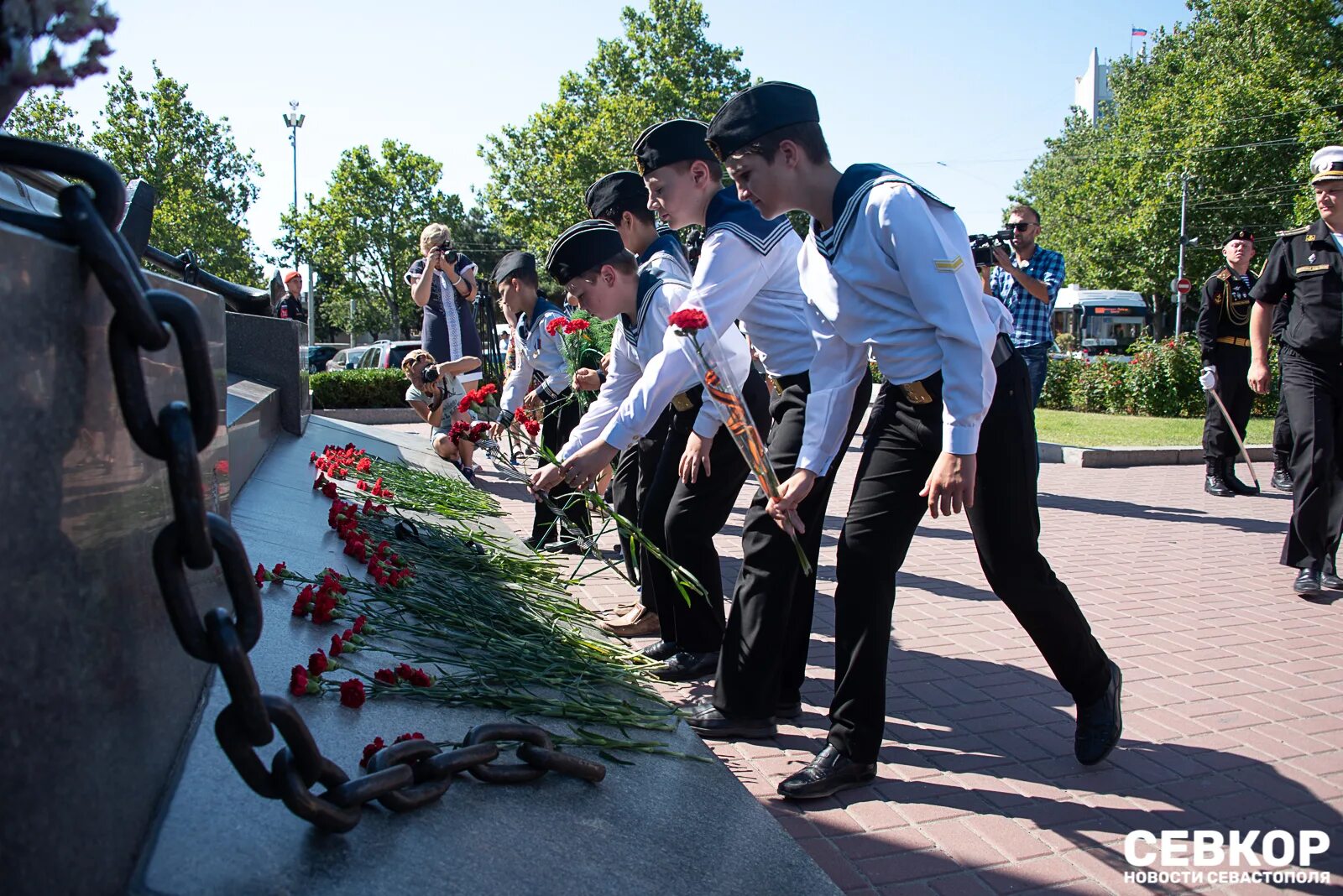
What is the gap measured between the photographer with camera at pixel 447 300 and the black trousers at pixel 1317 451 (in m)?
5.78

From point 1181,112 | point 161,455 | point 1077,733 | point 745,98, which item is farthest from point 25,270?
point 1181,112

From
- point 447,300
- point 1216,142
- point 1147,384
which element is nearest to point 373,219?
point 1216,142

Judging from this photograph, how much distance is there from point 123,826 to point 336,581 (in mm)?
1752

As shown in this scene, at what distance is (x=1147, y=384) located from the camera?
17969 mm

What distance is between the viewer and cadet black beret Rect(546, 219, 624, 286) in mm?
4598

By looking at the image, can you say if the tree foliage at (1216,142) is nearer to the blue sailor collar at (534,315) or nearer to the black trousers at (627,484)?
the blue sailor collar at (534,315)

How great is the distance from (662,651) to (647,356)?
4.13 ft

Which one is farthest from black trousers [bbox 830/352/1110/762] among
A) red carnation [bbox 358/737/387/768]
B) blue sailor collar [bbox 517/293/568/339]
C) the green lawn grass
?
the green lawn grass

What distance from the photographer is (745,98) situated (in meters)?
3.24

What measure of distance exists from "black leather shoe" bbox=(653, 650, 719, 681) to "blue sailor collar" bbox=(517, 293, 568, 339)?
3.60 meters

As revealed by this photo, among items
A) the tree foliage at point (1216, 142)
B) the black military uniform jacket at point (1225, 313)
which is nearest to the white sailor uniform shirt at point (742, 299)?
the black military uniform jacket at point (1225, 313)

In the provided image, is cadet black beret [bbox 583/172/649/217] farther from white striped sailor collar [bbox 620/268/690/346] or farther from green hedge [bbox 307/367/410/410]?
green hedge [bbox 307/367/410/410]

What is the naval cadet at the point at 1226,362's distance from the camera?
30.6 ft

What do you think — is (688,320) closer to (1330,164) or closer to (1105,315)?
(1330,164)
